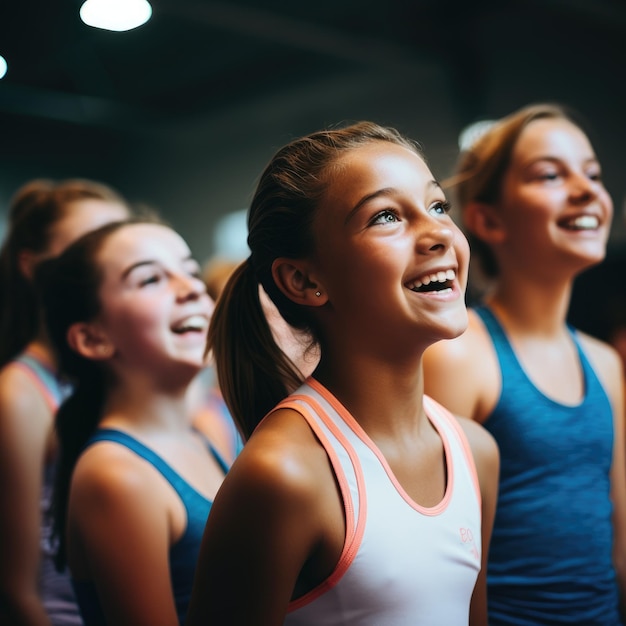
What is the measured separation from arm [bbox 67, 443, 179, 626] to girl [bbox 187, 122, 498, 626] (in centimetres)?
22

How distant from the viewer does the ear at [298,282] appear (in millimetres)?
999

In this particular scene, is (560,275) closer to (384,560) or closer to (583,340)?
(583,340)

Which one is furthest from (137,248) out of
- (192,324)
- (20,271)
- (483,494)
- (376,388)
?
→ (483,494)

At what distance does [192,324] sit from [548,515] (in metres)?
0.67

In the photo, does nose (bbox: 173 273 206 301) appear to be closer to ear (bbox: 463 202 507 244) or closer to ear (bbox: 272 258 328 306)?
ear (bbox: 272 258 328 306)

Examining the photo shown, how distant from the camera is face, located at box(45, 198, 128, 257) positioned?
1718mm

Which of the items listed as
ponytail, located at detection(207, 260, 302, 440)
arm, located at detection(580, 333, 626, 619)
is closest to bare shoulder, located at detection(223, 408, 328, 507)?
ponytail, located at detection(207, 260, 302, 440)

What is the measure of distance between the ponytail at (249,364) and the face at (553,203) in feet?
1.95

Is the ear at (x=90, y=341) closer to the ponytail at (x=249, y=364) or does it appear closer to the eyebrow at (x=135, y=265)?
the eyebrow at (x=135, y=265)

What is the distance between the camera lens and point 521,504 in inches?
52.1

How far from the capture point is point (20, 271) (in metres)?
1.76

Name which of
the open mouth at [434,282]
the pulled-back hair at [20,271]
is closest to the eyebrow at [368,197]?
the open mouth at [434,282]

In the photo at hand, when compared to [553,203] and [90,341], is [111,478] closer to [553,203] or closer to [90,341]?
[90,341]

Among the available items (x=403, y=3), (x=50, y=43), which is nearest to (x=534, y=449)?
(x=50, y=43)
